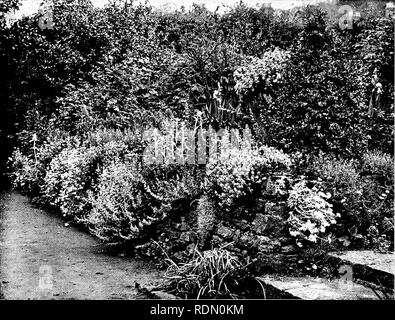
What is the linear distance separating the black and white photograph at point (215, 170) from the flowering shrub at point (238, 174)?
0.9 inches

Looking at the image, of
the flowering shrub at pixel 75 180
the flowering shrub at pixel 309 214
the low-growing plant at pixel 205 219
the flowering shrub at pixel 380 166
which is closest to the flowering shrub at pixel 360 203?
the flowering shrub at pixel 380 166

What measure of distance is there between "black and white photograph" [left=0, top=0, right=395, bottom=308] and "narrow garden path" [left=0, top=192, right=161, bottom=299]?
0.03 m

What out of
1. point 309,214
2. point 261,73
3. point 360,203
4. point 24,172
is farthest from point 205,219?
point 24,172

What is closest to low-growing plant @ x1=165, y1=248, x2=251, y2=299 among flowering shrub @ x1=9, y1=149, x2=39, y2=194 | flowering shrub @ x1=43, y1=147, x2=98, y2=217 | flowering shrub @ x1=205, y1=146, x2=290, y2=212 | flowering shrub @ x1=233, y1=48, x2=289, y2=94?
flowering shrub @ x1=205, y1=146, x2=290, y2=212

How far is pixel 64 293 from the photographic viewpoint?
4.79 metres

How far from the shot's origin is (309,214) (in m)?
4.84

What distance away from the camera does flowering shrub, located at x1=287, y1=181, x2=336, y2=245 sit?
474cm

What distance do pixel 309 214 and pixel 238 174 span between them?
95 cm

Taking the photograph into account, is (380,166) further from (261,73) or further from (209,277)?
(261,73)

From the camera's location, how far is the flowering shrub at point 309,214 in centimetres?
474

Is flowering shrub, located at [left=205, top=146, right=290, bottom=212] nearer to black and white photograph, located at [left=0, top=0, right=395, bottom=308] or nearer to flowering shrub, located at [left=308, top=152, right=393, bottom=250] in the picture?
black and white photograph, located at [left=0, top=0, right=395, bottom=308]
